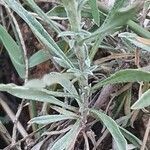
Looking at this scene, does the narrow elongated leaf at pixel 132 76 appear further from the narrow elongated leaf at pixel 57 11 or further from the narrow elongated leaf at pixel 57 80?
the narrow elongated leaf at pixel 57 11

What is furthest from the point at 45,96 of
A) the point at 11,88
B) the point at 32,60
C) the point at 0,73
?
the point at 0,73

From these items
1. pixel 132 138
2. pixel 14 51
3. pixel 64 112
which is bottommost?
pixel 132 138

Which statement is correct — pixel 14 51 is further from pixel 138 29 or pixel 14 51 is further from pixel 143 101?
pixel 143 101

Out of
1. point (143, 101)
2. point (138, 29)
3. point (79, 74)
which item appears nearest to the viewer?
point (143, 101)

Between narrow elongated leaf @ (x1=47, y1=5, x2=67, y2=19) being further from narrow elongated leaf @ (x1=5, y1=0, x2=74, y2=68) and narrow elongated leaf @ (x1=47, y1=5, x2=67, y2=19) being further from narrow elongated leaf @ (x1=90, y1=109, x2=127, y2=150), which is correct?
narrow elongated leaf @ (x1=90, y1=109, x2=127, y2=150)

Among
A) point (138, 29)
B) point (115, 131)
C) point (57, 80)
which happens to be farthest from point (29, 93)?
point (138, 29)

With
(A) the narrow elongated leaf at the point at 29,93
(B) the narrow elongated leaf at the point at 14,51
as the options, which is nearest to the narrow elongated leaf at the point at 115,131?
(A) the narrow elongated leaf at the point at 29,93
